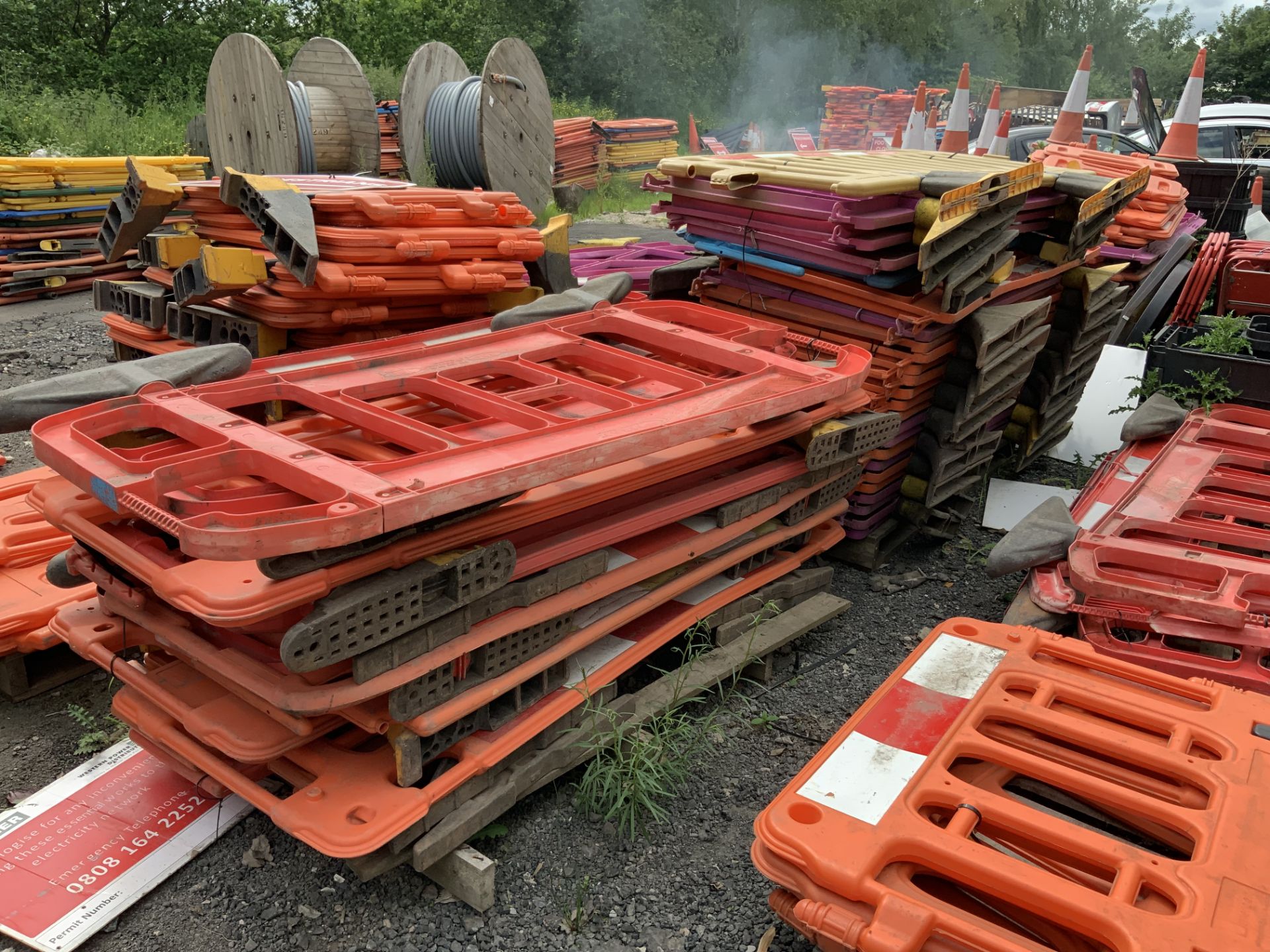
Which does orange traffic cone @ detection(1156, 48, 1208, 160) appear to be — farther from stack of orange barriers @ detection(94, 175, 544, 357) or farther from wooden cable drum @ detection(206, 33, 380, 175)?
wooden cable drum @ detection(206, 33, 380, 175)

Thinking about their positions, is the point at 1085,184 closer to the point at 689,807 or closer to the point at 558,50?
the point at 689,807

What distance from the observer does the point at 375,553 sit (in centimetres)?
242

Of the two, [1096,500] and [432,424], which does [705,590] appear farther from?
[1096,500]

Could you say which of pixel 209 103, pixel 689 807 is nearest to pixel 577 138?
pixel 209 103

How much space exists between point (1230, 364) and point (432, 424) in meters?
4.03

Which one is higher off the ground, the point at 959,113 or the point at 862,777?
the point at 959,113

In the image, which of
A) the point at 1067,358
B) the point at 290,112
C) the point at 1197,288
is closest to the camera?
the point at 1067,358

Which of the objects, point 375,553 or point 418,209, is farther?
point 418,209

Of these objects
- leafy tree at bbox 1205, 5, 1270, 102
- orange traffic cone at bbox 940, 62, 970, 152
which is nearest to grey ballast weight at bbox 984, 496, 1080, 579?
orange traffic cone at bbox 940, 62, 970, 152

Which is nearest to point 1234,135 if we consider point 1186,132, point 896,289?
point 1186,132

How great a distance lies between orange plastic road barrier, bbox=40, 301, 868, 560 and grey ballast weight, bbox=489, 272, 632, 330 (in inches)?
5.9

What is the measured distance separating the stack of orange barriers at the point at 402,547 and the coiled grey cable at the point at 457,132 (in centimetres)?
629

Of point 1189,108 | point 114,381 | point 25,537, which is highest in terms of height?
point 1189,108

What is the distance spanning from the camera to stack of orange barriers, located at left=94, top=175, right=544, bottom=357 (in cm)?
466
